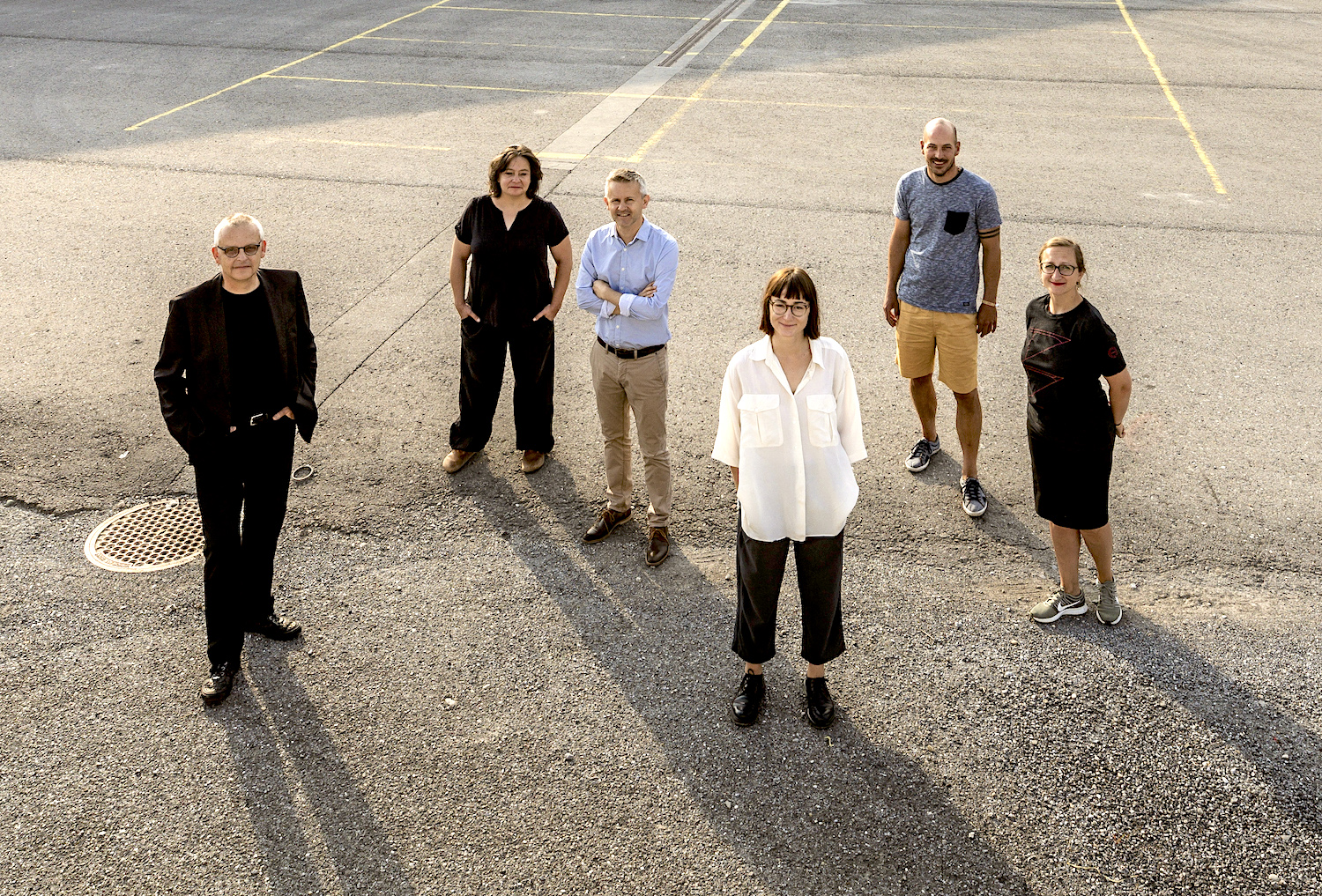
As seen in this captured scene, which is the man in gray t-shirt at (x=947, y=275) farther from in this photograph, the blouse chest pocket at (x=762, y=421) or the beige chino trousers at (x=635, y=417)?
the blouse chest pocket at (x=762, y=421)

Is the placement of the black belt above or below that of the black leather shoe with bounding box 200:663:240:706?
above

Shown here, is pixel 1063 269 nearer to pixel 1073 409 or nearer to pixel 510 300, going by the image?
pixel 1073 409

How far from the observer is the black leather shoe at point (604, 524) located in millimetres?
6070

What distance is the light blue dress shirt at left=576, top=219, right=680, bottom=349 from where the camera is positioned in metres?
5.58

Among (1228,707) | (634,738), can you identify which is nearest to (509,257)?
(634,738)

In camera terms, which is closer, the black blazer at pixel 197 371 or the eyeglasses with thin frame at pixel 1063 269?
the black blazer at pixel 197 371

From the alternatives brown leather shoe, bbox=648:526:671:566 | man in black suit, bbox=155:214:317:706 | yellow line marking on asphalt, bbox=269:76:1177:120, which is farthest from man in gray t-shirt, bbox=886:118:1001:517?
yellow line marking on asphalt, bbox=269:76:1177:120

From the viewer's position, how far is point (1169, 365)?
7930 millimetres

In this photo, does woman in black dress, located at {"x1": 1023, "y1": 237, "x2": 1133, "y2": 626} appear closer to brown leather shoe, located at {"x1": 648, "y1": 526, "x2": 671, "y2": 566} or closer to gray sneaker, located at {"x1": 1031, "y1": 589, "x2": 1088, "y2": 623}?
gray sneaker, located at {"x1": 1031, "y1": 589, "x2": 1088, "y2": 623}

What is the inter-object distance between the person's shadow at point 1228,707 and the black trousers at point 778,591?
1376mm

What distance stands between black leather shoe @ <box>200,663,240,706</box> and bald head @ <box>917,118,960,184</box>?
4501mm

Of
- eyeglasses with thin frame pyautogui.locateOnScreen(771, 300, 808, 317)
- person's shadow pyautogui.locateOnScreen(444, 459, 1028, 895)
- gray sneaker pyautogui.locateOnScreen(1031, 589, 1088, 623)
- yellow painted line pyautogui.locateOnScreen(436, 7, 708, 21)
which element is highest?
yellow painted line pyautogui.locateOnScreen(436, 7, 708, 21)

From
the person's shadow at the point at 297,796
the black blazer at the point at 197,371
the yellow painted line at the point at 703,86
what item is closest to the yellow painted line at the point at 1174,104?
the yellow painted line at the point at 703,86

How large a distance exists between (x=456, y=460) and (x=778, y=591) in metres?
2.82
